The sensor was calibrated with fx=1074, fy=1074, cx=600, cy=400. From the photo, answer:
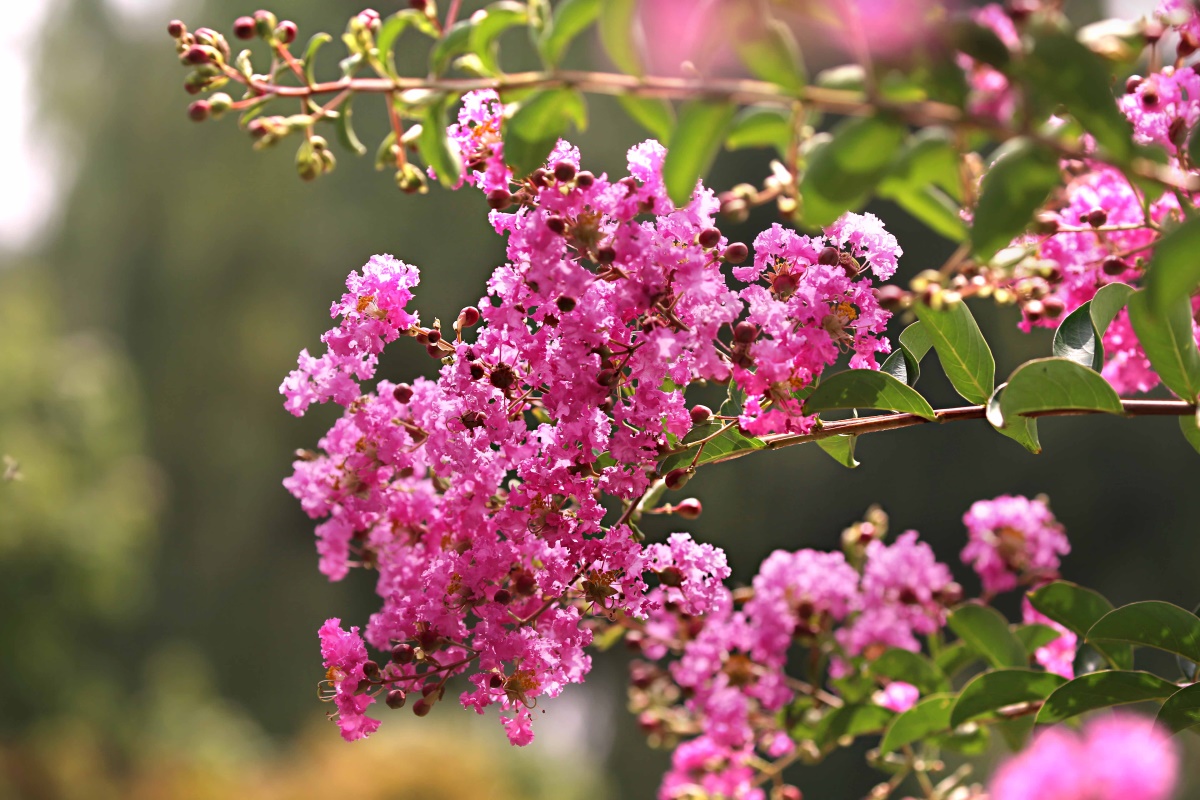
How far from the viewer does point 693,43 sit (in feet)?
1.34

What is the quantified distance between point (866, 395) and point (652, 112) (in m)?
0.24

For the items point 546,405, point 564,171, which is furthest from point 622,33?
point 546,405

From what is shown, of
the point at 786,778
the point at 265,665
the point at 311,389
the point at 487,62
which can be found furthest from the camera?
the point at 265,665

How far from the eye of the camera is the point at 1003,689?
2.38 feet

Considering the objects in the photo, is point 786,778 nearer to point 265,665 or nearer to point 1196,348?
point 265,665

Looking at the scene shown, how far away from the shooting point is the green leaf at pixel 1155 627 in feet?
2.08

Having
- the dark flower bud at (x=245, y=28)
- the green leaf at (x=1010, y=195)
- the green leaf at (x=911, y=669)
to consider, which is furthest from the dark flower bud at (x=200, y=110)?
the green leaf at (x=911, y=669)

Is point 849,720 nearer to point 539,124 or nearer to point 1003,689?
point 1003,689

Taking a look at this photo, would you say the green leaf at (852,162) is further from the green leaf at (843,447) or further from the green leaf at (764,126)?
the green leaf at (843,447)

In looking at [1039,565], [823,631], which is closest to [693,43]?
[823,631]

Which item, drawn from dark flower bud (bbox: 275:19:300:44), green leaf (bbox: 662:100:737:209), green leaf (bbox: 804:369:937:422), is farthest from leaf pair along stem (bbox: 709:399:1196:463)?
dark flower bud (bbox: 275:19:300:44)

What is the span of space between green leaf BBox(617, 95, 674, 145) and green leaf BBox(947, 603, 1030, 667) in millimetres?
558

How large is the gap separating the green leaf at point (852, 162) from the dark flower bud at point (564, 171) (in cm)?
18

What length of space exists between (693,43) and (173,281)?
9.75 m
